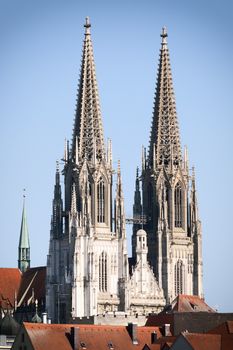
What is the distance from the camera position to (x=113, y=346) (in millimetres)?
131125

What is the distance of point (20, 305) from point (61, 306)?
1046 cm

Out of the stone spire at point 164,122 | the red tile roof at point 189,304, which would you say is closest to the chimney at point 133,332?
the red tile roof at point 189,304

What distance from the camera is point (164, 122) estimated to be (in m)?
178

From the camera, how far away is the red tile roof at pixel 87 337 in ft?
419

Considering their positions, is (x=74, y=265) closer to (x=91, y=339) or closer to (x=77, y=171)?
(x=77, y=171)

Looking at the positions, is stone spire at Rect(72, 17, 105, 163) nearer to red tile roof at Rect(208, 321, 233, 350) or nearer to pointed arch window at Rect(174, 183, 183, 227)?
pointed arch window at Rect(174, 183, 183, 227)

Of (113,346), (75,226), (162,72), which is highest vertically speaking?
(162,72)

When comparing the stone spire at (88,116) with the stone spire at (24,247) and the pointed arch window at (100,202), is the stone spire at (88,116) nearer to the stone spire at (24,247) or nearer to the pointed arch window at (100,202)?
the pointed arch window at (100,202)

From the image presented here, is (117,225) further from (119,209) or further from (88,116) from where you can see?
(88,116)

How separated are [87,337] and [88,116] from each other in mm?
45406

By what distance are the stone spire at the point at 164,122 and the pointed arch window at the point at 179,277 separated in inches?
358

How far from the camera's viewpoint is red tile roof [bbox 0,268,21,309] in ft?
598

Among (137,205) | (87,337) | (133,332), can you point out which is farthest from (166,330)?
(137,205)

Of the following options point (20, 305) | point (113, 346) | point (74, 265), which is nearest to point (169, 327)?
point (113, 346)
